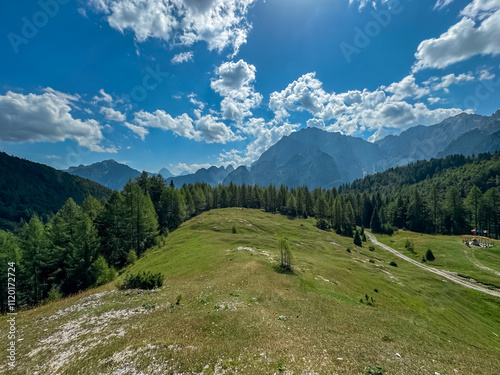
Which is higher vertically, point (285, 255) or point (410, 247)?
point (285, 255)

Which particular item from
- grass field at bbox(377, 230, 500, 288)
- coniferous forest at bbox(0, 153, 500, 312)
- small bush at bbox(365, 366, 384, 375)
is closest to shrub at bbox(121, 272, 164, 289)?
coniferous forest at bbox(0, 153, 500, 312)

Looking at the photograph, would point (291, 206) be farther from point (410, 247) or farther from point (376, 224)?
point (410, 247)

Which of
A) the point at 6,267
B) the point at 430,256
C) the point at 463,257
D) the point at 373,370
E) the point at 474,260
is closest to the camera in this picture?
the point at 373,370

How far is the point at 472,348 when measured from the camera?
22.2m

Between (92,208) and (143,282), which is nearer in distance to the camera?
(143,282)

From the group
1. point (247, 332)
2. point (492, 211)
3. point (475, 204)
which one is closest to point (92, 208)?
point (247, 332)

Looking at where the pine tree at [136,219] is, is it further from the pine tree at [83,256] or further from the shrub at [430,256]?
the shrub at [430,256]

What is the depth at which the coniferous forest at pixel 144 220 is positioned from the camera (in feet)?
154

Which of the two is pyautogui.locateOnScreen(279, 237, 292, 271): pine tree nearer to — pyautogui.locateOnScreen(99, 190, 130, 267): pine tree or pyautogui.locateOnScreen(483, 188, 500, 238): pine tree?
pyautogui.locateOnScreen(99, 190, 130, 267): pine tree

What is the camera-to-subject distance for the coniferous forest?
46906 millimetres

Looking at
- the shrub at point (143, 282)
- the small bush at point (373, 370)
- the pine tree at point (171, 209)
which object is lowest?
the shrub at point (143, 282)

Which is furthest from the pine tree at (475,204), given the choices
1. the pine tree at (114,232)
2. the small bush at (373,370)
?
the pine tree at (114,232)

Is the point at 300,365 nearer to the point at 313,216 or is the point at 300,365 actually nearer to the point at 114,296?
the point at 114,296

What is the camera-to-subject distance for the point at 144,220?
6894 centimetres
